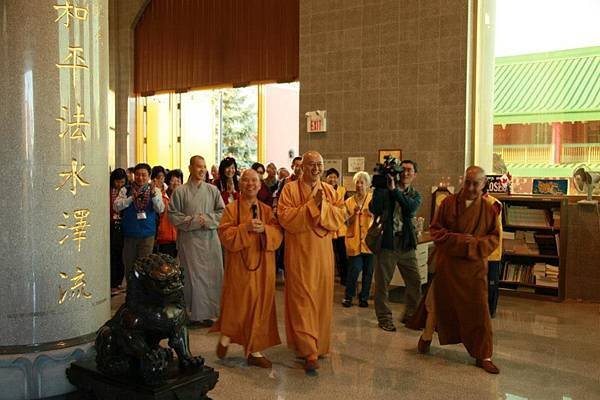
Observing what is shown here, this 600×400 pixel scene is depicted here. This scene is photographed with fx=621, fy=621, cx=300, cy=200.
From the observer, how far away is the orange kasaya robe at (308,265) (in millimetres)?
4180

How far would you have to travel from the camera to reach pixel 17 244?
3.42 m

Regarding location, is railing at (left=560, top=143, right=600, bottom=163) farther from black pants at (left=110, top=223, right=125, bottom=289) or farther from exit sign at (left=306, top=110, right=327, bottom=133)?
black pants at (left=110, top=223, right=125, bottom=289)

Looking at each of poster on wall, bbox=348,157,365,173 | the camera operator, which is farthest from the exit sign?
the camera operator

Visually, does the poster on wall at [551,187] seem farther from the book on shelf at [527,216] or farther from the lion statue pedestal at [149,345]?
the lion statue pedestal at [149,345]

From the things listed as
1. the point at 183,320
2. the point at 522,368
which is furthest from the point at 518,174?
the point at 183,320

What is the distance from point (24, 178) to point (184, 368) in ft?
4.66

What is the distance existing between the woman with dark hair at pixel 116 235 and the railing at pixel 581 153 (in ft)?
16.3

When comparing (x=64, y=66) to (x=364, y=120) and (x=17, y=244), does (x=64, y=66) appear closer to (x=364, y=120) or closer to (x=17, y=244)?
(x=17, y=244)

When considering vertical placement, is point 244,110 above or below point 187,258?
above

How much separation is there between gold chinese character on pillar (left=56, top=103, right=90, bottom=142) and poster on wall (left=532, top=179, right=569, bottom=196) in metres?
5.23

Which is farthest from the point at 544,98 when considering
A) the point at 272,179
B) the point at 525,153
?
the point at 272,179

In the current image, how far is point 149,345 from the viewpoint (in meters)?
2.89

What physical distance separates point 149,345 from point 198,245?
2491mm

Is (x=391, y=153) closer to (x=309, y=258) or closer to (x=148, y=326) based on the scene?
(x=309, y=258)
